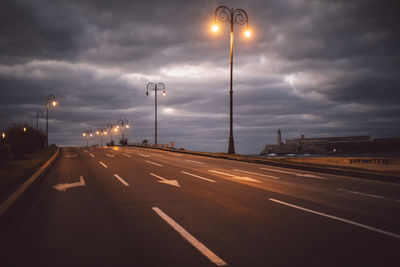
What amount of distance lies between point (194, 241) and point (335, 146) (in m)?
122

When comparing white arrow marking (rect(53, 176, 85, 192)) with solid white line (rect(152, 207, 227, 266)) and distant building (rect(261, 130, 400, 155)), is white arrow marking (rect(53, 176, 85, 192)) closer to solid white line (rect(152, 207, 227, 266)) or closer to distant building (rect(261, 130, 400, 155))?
solid white line (rect(152, 207, 227, 266))

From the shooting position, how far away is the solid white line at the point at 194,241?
A: 3817mm

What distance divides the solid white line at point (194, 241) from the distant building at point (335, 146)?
319 ft

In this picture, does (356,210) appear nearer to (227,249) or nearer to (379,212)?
(379,212)

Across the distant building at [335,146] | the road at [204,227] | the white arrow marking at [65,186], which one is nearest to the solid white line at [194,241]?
the road at [204,227]

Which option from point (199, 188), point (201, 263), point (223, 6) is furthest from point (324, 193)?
point (223, 6)

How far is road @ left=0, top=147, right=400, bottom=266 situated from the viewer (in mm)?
3941

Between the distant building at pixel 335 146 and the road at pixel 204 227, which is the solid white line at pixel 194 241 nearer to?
the road at pixel 204 227

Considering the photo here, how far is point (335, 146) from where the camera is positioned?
113 metres

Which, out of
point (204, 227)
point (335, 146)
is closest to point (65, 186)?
point (204, 227)

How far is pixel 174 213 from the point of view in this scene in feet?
20.7

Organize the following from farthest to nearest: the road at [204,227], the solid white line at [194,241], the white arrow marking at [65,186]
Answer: the white arrow marking at [65,186] → the road at [204,227] → the solid white line at [194,241]

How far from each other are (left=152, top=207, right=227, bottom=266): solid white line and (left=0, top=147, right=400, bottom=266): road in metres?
0.01

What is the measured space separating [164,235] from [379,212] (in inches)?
195
